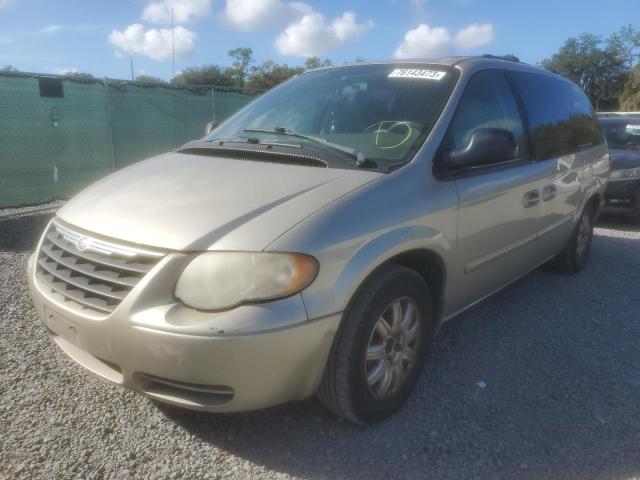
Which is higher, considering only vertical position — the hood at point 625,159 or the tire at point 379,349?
the hood at point 625,159

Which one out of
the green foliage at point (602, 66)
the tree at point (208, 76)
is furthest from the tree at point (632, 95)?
the tree at point (208, 76)

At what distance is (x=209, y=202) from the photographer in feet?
7.63

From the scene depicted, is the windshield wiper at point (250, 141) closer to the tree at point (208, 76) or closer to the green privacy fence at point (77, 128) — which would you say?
the green privacy fence at point (77, 128)

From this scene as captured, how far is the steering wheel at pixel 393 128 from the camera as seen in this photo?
2.80 metres

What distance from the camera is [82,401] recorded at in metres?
2.70

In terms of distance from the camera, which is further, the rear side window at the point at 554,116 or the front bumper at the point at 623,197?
the front bumper at the point at 623,197

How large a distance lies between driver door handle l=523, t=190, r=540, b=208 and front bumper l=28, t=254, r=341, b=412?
1934 millimetres

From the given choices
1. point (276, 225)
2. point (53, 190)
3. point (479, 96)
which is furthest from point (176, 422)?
point (53, 190)

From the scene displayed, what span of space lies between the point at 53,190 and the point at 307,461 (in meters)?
6.93

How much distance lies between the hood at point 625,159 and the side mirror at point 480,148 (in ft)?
18.4

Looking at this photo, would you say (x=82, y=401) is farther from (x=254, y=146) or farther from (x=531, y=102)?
(x=531, y=102)

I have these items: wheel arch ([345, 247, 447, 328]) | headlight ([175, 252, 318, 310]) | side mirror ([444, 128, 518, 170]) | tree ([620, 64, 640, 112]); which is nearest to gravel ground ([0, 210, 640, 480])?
wheel arch ([345, 247, 447, 328])

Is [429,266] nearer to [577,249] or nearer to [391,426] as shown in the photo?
[391,426]

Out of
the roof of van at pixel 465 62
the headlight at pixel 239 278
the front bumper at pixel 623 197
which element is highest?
the roof of van at pixel 465 62
